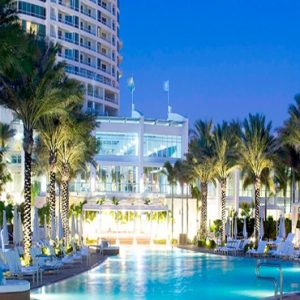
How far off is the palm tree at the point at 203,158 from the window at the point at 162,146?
55.3 ft

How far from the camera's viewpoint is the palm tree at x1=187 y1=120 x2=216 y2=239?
43750 millimetres

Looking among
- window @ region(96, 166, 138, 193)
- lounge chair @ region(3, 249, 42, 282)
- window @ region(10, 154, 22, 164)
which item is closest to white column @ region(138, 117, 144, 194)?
window @ region(96, 166, 138, 193)

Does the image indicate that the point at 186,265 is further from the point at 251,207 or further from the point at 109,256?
the point at 251,207

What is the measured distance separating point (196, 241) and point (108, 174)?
17.6 metres

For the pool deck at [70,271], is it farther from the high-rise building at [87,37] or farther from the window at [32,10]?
the window at [32,10]

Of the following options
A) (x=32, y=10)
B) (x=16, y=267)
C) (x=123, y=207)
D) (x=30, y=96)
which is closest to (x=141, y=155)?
(x=123, y=207)

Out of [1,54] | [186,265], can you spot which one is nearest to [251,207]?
[186,265]

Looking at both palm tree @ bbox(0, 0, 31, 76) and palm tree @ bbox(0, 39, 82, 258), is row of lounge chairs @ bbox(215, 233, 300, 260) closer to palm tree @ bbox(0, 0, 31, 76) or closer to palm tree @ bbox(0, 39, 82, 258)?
palm tree @ bbox(0, 39, 82, 258)

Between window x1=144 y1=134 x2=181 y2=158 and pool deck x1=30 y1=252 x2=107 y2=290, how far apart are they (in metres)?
28.6

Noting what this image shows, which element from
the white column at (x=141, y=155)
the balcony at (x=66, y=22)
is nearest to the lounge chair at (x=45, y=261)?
the white column at (x=141, y=155)

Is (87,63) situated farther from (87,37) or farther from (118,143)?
(118,143)

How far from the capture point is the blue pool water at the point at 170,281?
62.1 ft

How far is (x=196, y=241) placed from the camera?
146ft

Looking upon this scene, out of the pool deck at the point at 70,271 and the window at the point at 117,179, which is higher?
the window at the point at 117,179
